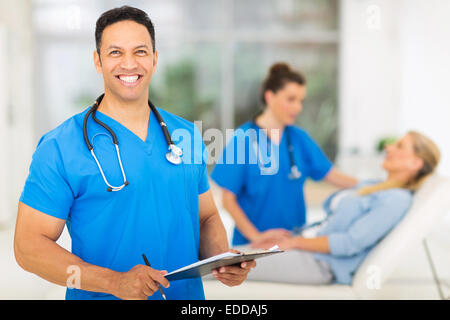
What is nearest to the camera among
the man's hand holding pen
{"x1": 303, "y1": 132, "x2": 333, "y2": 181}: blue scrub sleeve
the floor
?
the man's hand holding pen

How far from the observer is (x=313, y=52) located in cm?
436

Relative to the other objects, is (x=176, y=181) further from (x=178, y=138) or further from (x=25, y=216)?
(x=25, y=216)

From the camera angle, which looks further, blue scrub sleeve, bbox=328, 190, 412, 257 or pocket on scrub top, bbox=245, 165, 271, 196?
pocket on scrub top, bbox=245, 165, 271, 196

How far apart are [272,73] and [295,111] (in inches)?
6.3

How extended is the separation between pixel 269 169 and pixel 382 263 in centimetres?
46

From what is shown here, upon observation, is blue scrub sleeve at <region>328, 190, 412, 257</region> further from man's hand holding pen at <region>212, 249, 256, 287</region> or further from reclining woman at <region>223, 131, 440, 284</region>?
man's hand holding pen at <region>212, 249, 256, 287</region>

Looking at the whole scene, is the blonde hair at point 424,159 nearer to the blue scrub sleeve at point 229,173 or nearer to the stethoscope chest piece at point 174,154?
the blue scrub sleeve at point 229,173

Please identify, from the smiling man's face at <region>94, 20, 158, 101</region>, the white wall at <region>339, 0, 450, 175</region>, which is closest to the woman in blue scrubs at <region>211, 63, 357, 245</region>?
the smiling man's face at <region>94, 20, 158, 101</region>

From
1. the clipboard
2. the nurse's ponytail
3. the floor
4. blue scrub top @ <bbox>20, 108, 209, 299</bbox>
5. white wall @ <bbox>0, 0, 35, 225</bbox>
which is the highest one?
white wall @ <bbox>0, 0, 35, 225</bbox>

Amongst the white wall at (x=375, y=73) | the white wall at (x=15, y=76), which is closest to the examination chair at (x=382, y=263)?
the white wall at (x=15, y=76)

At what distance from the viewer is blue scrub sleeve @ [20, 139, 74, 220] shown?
2.48 ft

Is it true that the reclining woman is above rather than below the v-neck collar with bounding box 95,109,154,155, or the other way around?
below

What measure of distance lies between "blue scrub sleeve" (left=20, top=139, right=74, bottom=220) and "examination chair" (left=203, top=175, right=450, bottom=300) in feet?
2.35
